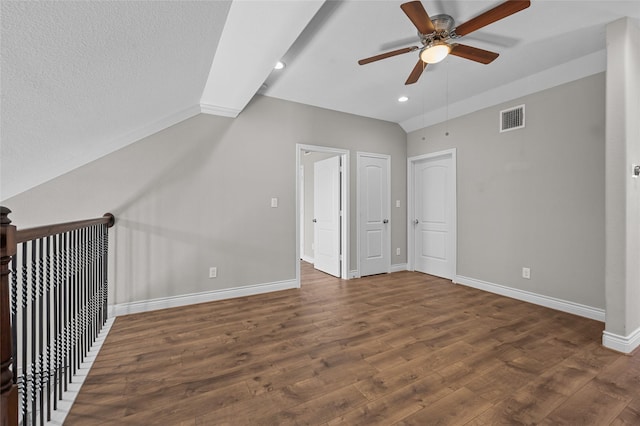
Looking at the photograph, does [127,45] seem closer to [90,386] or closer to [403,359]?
[90,386]

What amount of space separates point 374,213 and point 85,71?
3.95m

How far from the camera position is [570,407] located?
5.13ft

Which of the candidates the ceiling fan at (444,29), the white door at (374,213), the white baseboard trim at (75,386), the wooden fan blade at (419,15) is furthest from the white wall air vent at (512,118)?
the white baseboard trim at (75,386)

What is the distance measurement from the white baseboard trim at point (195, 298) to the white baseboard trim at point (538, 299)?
2553mm

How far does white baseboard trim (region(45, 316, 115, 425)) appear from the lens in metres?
1.42

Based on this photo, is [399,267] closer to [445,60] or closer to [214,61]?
[445,60]

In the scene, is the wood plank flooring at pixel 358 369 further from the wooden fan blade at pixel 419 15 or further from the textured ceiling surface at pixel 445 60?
the textured ceiling surface at pixel 445 60

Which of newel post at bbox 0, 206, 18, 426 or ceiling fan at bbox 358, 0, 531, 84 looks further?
ceiling fan at bbox 358, 0, 531, 84

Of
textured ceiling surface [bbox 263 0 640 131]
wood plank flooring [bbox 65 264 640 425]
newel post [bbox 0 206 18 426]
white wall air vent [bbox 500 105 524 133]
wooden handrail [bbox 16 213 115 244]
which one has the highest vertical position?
textured ceiling surface [bbox 263 0 640 131]

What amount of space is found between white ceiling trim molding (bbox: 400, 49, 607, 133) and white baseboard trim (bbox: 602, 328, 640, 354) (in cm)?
254

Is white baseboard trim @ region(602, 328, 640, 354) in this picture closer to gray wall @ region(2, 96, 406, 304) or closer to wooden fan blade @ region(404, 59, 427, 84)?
wooden fan blade @ region(404, 59, 427, 84)

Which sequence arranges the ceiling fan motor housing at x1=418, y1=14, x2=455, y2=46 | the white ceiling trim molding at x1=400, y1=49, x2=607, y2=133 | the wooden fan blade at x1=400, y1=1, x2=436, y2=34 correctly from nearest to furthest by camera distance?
the wooden fan blade at x1=400, y1=1, x2=436, y2=34 < the ceiling fan motor housing at x1=418, y1=14, x2=455, y2=46 < the white ceiling trim molding at x1=400, y1=49, x2=607, y2=133

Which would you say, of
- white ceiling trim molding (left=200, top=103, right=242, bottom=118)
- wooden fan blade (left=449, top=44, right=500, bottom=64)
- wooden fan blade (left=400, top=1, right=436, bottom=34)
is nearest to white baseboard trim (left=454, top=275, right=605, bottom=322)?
wooden fan blade (left=449, top=44, right=500, bottom=64)

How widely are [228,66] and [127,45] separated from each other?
101 cm
